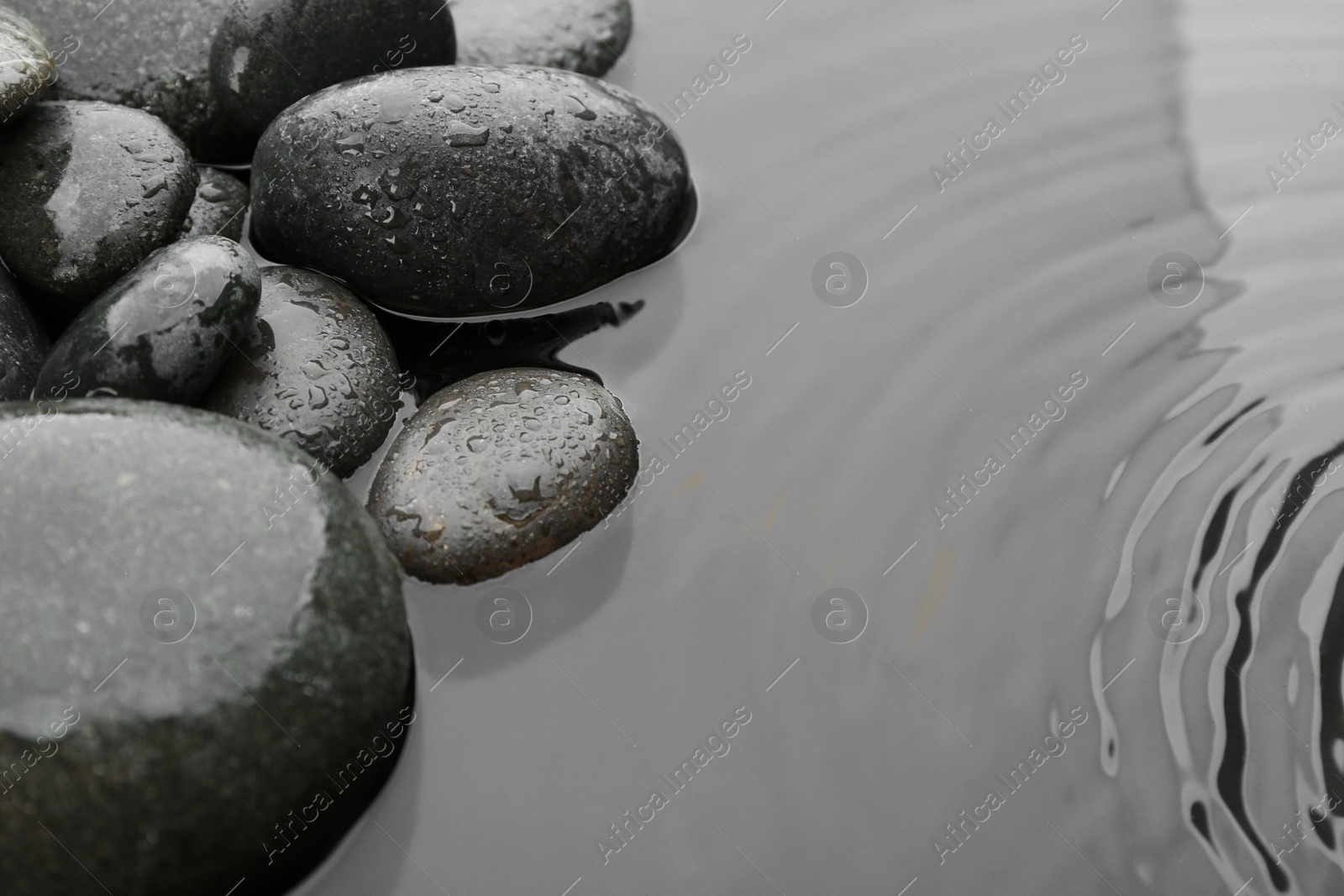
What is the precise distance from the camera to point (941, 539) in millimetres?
2738

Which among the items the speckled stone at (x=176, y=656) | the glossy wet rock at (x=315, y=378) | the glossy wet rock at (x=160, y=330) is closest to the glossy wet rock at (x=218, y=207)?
the glossy wet rock at (x=315, y=378)

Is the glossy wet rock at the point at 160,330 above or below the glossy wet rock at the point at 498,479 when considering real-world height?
below

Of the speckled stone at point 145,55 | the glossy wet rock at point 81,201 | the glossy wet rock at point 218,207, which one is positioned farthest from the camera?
the speckled stone at point 145,55

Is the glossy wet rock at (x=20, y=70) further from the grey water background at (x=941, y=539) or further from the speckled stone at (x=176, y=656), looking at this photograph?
the grey water background at (x=941, y=539)

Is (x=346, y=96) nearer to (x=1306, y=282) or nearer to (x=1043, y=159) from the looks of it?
(x=1043, y=159)

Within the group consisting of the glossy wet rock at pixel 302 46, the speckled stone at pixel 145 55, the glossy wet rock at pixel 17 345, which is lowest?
the glossy wet rock at pixel 17 345

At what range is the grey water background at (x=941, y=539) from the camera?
7.54ft

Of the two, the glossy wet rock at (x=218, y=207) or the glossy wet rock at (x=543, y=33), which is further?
the glossy wet rock at (x=543, y=33)

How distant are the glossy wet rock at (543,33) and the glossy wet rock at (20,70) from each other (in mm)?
1307

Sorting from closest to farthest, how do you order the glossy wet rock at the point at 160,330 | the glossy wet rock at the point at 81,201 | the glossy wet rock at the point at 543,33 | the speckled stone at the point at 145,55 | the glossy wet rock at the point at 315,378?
the glossy wet rock at the point at 160,330, the glossy wet rock at the point at 315,378, the glossy wet rock at the point at 81,201, the speckled stone at the point at 145,55, the glossy wet rock at the point at 543,33

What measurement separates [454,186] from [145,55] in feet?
4.18

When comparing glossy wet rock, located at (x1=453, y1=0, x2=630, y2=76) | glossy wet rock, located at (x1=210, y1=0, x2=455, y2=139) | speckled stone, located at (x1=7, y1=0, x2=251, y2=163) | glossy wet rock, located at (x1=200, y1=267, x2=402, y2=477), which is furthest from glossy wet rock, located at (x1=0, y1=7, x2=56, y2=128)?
glossy wet rock, located at (x1=453, y1=0, x2=630, y2=76)

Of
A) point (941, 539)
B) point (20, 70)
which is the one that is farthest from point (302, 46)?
point (941, 539)

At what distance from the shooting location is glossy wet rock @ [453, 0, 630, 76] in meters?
3.76
